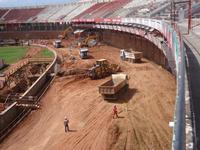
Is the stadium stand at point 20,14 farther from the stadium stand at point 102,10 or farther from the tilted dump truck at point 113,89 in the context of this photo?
the tilted dump truck at point 113,89

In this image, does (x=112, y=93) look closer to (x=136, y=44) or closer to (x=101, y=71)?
(x=101, y=71)

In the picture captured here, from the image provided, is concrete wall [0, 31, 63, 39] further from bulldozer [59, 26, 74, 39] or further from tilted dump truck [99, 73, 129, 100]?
tilted dump truck [99, 73, 129, 100]

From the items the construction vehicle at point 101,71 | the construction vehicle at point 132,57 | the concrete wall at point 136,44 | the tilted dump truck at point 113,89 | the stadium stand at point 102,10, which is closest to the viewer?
the tilted dump truck at point 113,89

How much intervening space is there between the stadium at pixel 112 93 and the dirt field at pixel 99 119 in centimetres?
6

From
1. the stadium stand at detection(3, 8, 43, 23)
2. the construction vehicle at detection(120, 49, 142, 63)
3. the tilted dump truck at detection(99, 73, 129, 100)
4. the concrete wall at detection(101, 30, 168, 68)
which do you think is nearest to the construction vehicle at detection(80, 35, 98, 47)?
the concrete wall at detection(101, 30, 168, 68)

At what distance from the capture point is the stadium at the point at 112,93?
21656mm

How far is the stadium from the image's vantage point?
21656 millimetres

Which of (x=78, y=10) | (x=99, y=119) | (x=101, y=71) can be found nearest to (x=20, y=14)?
(x=78, y=10)

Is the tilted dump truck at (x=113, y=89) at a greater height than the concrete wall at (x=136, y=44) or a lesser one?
lesser

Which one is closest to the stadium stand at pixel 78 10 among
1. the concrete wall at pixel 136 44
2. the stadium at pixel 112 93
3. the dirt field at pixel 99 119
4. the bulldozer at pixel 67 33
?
the bulldozer at pixel 67 33

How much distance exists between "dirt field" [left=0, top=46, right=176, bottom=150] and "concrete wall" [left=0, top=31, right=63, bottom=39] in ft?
159

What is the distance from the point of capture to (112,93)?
101ft

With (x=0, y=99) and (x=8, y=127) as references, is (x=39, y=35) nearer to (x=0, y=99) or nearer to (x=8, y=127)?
(x=0, y=99)

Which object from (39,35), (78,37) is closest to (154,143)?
(78,37)
